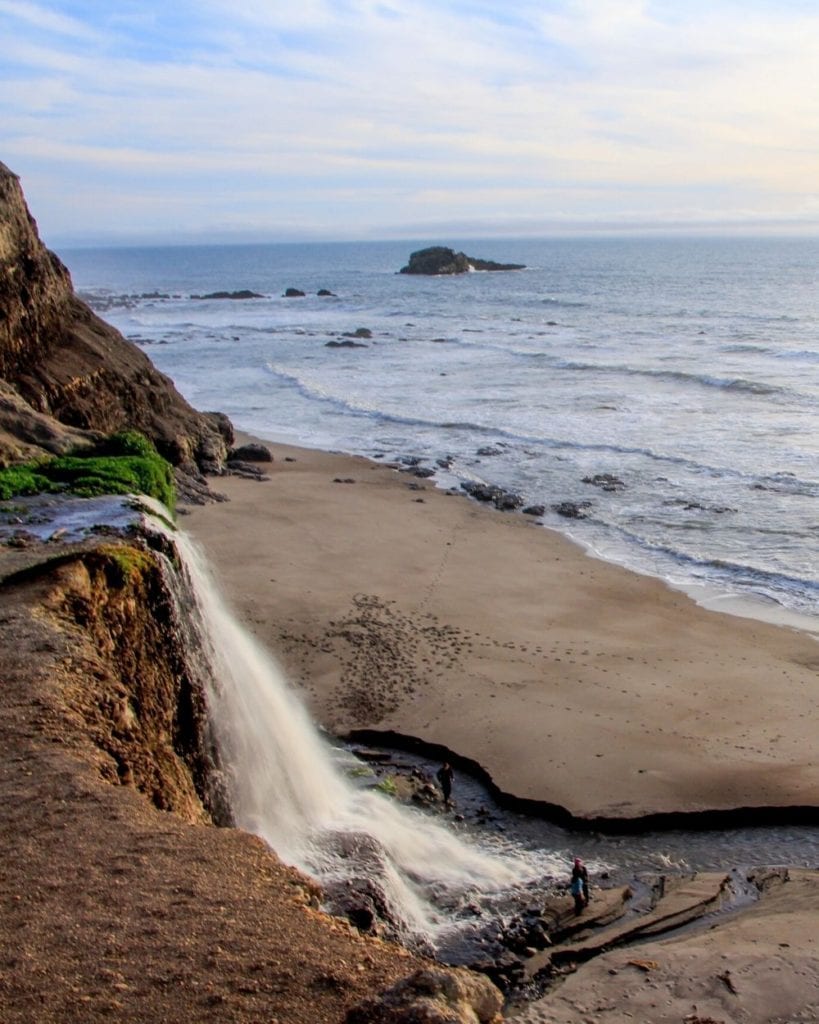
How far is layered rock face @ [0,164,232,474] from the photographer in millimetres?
25131

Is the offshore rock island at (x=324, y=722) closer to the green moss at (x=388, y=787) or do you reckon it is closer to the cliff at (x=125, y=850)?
the cliff at (x=125, y=850)

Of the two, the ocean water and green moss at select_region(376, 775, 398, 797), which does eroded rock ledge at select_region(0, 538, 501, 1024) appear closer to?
green moss at select_region(376, 775, 398, 797)

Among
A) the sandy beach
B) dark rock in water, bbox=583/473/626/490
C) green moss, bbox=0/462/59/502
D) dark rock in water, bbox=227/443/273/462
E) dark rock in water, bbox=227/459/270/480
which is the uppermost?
green moss, bbox=0/462/59/502

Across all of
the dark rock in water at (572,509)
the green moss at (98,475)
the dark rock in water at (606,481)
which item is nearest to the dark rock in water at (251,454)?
the dark rock in water at (572,509)

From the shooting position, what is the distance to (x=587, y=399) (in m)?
55.2

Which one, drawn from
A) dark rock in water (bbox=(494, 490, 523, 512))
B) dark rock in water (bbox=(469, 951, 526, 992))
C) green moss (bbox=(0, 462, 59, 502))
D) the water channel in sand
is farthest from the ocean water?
green moss (bbox=(0, 462, 59, 502))

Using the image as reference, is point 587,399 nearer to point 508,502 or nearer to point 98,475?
point 508,502

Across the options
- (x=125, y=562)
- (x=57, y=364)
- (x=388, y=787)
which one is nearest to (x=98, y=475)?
(x=125, y=562)

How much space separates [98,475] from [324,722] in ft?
20.1

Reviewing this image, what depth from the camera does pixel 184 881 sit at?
895cm

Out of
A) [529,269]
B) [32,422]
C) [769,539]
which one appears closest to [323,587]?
[32,422]

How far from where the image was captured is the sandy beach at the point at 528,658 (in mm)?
17625

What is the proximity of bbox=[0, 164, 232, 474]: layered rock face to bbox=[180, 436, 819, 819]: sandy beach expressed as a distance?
3835 millimetres

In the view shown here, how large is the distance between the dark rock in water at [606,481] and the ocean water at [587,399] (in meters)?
0.19
